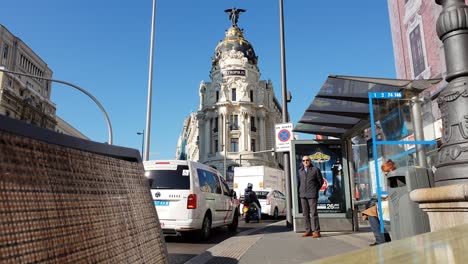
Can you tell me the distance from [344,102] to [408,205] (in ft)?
12.2

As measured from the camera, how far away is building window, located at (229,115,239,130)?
64688 millimetres

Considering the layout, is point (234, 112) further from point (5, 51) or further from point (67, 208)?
point (67, 208)

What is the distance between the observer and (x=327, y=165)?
10797 mm

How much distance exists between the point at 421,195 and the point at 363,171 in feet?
22.5

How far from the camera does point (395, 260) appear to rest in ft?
3.58

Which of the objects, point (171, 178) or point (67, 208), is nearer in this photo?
point (67, 208)

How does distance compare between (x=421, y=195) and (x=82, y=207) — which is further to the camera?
(x=421, y=195)

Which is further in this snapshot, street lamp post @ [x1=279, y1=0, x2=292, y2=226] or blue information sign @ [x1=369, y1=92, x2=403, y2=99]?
street lamp post @ [x1=279, y1=0, x2=292, y2=226]

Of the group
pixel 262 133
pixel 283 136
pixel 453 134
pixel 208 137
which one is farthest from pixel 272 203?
pixel 262 133

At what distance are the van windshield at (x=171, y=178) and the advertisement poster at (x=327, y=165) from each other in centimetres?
335

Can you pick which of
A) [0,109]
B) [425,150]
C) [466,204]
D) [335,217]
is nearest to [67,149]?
[466,204]

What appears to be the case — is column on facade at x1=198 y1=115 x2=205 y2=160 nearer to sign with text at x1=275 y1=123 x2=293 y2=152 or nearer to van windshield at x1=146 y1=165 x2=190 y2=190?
sign with text at x1=275 y1=123 x2=293 y2=152

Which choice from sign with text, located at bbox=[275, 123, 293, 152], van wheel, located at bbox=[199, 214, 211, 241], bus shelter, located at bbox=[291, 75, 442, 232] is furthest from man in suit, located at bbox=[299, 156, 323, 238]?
sign with text, located at bbox=[275, 123, 293, 152]

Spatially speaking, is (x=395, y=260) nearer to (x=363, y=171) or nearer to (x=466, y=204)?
(x=466, y=204)
